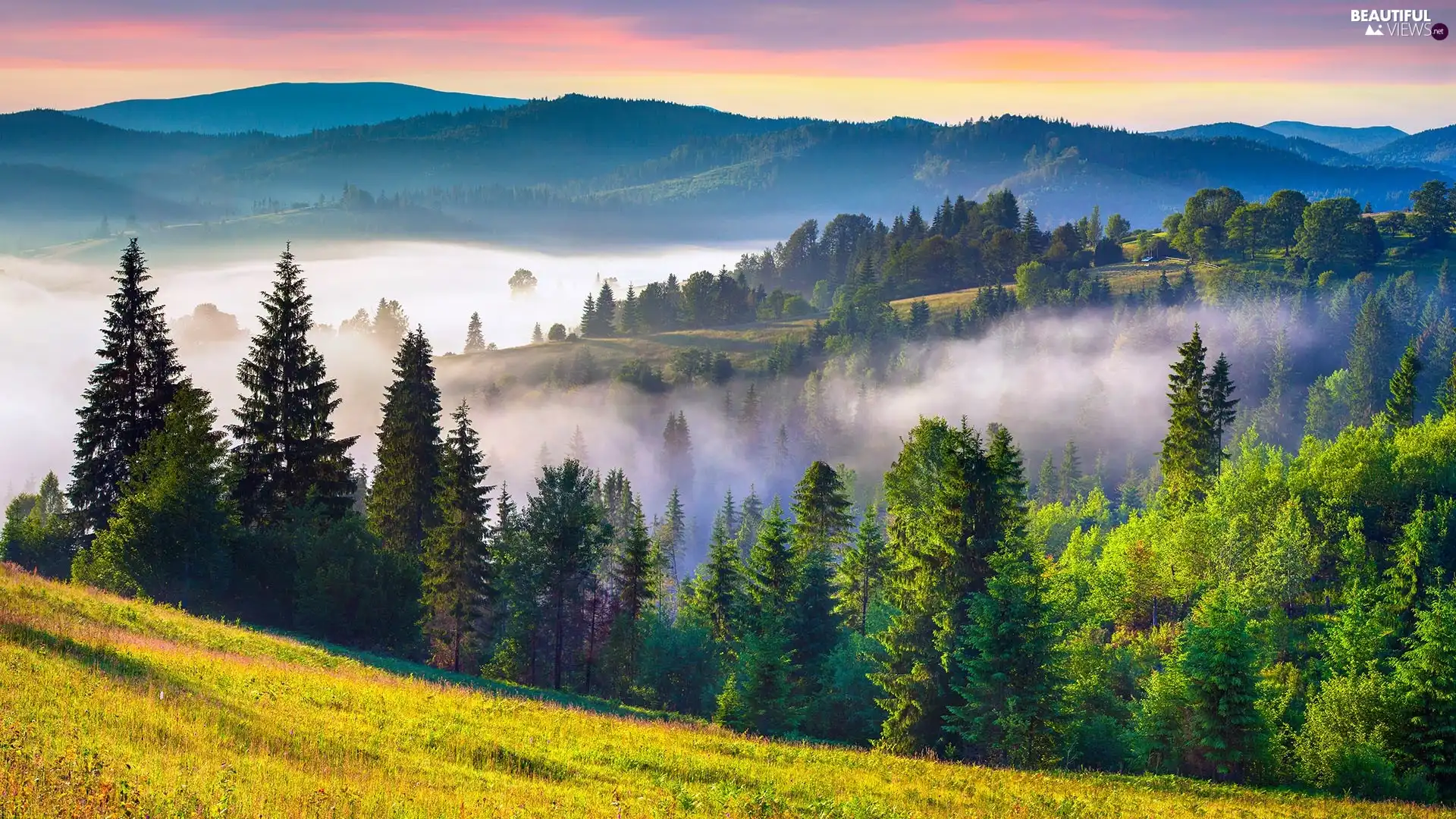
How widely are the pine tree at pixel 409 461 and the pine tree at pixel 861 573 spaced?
79.1 ft

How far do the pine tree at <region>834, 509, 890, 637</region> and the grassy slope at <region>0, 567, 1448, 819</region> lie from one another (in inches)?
1263

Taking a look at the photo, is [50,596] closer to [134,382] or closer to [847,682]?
[134,382]

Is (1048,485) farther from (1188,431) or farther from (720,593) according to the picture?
(720,593)

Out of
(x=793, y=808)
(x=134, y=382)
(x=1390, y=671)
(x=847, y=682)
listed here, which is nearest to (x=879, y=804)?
(x=793, y=808)

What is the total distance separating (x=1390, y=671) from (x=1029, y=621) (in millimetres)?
23642

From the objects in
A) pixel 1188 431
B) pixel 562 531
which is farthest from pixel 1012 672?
pixel 1188 431

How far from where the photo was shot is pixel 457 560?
53.3m

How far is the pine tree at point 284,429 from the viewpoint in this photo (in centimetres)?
5275

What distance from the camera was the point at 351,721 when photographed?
2044 cm

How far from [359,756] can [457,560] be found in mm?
36404

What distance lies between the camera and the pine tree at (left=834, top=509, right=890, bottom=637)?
205ft

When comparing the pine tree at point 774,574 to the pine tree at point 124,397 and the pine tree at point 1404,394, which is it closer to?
the pine tree at point 124,397

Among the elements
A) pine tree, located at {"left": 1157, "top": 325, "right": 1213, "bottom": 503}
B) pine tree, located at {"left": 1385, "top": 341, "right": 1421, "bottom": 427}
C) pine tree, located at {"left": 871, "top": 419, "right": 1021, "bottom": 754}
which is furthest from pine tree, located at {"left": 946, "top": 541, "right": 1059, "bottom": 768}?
pine tree, located at {"left": 1385, "top": 341, "right": 1421, "bottom": 427}

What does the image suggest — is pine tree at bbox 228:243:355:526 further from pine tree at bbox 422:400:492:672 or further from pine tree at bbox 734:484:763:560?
pine tree at bbox 734:484:763:560
